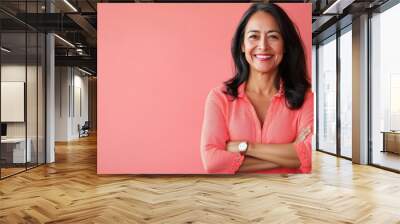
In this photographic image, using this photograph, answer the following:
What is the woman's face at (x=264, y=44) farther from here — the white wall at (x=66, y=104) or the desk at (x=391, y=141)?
the white wall at (x=66, y=104)

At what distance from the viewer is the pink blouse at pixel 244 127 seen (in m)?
5.73

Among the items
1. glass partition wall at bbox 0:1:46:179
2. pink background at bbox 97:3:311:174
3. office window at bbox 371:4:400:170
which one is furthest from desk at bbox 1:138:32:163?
office window at bbox 371:4:400:170

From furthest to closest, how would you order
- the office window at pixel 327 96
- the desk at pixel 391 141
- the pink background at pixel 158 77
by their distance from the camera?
Answer: the office window at pixel 327 96 → the desk at pixel 391 141 → the pink background at pixel 158 77

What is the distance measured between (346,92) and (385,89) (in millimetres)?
1512

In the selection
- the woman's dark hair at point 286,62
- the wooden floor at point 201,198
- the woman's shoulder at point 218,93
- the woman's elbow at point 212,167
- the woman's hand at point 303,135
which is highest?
the woman's dark hair at point 286,62

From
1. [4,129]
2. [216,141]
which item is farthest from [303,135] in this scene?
[4,129]

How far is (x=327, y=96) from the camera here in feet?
34.8

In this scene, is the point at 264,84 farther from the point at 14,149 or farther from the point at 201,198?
the point at 14,149

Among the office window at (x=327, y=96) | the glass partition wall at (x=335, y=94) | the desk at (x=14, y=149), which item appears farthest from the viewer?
the office window at (x=327, y=96)

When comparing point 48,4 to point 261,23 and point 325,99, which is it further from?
point 325,99

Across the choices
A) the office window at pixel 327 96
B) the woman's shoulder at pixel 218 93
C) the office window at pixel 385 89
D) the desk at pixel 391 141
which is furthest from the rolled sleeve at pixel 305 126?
the office window at pixel 327 96

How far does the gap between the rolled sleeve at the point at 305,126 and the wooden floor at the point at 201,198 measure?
330 millimetres

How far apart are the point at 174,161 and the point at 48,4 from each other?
Result: 4.55 metres

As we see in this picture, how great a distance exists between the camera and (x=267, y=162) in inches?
235
